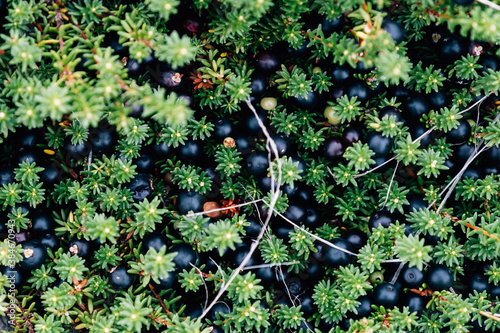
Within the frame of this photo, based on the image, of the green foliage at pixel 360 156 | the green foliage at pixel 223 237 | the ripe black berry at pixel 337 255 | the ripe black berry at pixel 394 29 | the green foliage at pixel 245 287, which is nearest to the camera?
the green foliage at pixel 223 237

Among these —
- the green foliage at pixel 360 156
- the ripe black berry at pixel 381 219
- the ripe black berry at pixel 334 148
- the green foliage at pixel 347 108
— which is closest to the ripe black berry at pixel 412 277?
the ripe black berry at pixel 381 219

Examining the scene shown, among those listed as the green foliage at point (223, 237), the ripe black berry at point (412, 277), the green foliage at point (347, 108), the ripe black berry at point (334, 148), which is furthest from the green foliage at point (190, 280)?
the green foliage at point (347, 108)

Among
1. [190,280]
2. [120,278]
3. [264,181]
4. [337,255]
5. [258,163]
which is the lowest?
[120,278]

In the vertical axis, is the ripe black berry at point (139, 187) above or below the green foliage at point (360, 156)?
below

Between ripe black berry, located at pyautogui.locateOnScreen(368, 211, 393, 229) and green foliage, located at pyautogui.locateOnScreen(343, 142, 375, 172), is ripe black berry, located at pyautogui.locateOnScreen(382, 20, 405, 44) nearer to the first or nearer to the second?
green foliage, located at pyautogui.locateOnScreen(343, 142, 375, 172)

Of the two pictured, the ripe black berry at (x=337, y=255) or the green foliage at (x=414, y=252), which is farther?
the ripe black berry at (x=337, y=255)

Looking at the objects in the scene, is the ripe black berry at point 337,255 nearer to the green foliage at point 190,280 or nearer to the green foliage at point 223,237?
the green foliage at point 223,237

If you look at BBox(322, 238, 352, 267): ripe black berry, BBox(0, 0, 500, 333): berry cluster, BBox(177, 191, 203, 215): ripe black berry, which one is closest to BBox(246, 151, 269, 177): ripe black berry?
BBox(0, 0, 500, 333): berry cluster

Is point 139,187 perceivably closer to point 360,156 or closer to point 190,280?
point 190,280

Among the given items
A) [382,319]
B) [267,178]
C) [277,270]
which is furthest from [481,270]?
[267,178]

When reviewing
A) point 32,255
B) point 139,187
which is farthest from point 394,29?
point 32,255

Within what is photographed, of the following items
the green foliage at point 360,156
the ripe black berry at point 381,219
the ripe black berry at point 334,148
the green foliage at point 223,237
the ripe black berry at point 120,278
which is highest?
the green foliage at point 360,156

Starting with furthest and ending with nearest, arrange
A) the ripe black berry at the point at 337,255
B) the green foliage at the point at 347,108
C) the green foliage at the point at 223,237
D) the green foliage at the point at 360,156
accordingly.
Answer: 1. the green foliage at the point at 347,108
2. the ripe black berry at the point at 337,255
3. the green foliage at the point at 360,156
4. the green foliage at the point at 223,237
